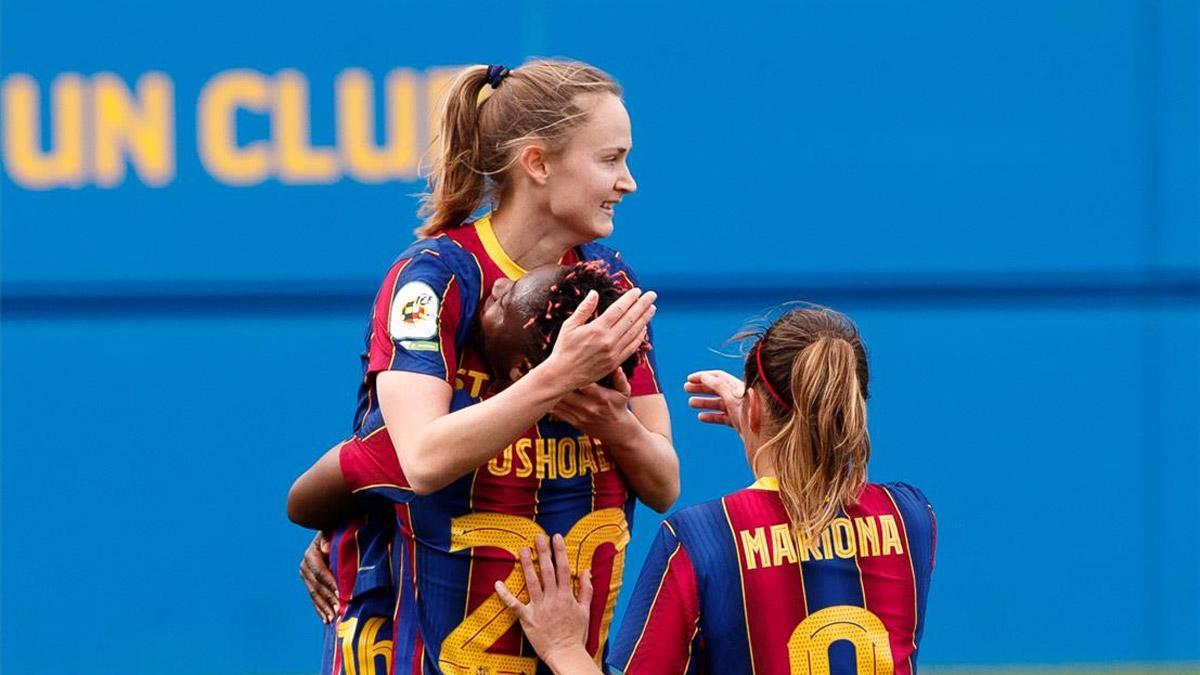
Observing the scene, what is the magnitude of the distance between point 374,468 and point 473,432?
0.37 meters

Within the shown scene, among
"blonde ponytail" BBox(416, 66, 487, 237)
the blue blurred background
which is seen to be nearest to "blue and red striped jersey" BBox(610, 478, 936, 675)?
"blonde ponytail" BBox(416, 66, 487, 237)

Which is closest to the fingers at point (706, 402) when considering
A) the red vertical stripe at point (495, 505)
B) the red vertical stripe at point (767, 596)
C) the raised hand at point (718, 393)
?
the raised hand at point (718, 393)

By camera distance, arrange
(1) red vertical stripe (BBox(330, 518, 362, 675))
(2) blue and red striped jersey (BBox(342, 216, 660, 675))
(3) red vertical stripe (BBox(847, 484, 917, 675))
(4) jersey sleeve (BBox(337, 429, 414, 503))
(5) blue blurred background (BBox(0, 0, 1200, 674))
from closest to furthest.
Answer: (3) red vertical stripe (BBox(847, 484, 917, 675)) < (2) blue and red striped jersey (BBox(342, 216, 660, 675)) < (4) jersey sleeve (BBox(337, 429, 414, 503)) < (1) red vertical stripe (BBox(330, 518, 362, 675)) < (5) blue blurred background (BBox(0, 0, 1200, 674))

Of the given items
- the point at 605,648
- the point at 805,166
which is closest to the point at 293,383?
the point at 805,166

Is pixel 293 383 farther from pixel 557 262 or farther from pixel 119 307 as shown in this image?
pixel 557 262

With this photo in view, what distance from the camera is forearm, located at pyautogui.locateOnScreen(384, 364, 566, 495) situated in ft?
7.24

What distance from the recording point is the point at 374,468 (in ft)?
8.39

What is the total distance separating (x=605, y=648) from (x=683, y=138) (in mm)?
2344

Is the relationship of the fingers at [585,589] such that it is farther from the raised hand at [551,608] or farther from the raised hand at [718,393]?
the raised hand at [718,393]

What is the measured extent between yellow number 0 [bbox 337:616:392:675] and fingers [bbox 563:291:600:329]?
716 mm

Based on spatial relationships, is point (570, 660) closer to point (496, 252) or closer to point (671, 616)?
point (671, 616)

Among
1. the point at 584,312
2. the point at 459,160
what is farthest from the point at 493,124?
the point at 584,312

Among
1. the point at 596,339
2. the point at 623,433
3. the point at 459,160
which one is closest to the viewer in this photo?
the point at 596,339

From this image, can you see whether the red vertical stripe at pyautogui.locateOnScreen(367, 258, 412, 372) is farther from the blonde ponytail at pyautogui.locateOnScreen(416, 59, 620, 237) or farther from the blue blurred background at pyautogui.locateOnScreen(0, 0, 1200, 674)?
the blue blurred background at pyautogui.locateOnScreen(0, 0, 1200, 674)
